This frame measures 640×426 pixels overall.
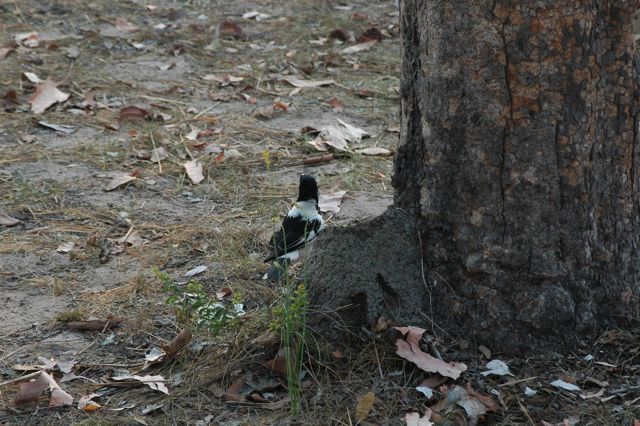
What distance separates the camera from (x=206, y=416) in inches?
128

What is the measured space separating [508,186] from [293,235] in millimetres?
1387

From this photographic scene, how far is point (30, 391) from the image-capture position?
3.39 m

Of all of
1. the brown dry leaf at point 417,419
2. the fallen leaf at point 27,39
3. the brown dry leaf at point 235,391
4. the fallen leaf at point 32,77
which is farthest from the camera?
the fallen leaf at point 27,39

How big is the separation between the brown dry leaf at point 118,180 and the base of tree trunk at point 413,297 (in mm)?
2422

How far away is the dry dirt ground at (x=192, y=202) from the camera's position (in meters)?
3.31

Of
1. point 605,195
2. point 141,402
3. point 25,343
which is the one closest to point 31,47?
point 25,343

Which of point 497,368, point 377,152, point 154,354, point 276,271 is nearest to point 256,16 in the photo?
point 377,152

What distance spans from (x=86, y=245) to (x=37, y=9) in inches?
214

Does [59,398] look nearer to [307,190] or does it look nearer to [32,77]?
[307,190]

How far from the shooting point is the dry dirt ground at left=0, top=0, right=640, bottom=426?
3309 millimetres

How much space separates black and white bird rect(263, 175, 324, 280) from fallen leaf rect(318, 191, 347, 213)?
20.6 inches

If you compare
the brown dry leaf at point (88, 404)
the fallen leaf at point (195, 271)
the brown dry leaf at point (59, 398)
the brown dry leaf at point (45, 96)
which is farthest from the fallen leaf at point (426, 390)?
the brown dry leaf at point (45, 96)

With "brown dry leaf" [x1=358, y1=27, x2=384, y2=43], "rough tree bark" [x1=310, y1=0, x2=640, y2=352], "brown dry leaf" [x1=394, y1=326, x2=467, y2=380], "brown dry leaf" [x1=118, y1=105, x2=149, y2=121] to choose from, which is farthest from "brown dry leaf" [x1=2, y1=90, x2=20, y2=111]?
"brown dry leaf" [x1=394, y1=326, x2=467, y2=380]

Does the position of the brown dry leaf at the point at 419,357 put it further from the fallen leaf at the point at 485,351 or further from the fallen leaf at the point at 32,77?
the fallen leaf at the point at 32,77
